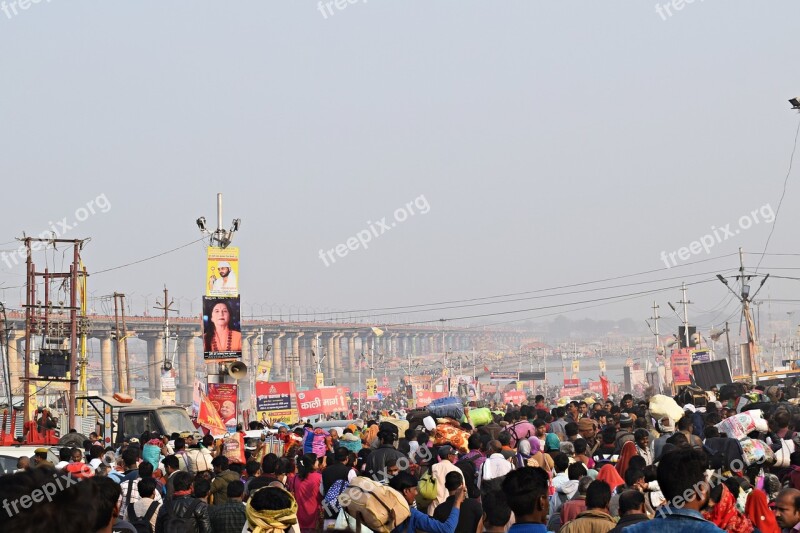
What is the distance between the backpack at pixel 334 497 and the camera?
35.9 feet

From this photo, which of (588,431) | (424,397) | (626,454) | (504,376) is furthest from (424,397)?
(626,454)

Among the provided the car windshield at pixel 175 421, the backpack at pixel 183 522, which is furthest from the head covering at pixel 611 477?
the car windshield at pixel 175 421

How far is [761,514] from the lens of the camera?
8453 mm

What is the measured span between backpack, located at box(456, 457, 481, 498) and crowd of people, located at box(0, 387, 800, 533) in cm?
2

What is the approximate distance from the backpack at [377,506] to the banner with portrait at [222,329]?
21635 mm

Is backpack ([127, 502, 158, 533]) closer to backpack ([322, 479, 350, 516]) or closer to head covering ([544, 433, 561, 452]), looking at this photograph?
backpack ([322, 479, 350, 516])

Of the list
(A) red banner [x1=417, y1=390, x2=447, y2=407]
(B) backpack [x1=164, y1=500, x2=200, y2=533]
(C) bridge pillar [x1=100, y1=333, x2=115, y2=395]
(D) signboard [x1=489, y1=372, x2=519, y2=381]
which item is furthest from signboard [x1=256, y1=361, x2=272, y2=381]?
(C) bridge pillar [x1=100, y1=333, x2=115, y2=395]

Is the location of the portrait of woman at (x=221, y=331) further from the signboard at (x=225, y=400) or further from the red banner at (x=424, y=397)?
the red banner at (x=424, y=397)

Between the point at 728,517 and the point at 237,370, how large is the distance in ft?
73.2

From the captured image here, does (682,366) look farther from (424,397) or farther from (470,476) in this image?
(470,476)

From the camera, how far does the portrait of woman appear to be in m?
30.6

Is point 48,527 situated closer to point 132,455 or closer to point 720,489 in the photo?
point 720,489

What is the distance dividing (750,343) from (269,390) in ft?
78.3

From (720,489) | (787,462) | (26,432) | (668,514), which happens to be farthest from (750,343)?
(668,514)
